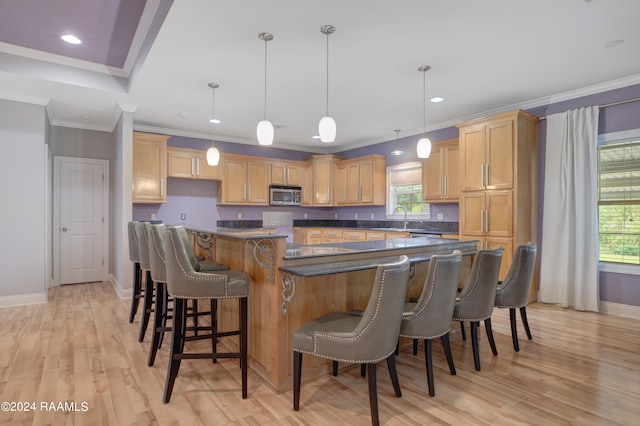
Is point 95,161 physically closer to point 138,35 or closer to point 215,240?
point 138,35

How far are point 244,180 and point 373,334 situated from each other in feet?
17.2

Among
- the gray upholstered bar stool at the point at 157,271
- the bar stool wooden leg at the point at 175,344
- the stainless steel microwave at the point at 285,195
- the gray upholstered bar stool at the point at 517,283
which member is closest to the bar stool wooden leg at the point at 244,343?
→ the bar stool wooden leg at the point at 175,344

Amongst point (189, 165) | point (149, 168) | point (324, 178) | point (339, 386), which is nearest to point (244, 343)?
point (339, 386)

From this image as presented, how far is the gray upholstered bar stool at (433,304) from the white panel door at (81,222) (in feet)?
18.6

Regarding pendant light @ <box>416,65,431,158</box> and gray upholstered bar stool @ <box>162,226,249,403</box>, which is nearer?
gray upholstered bar stool @ <box>162,226,249,403</box>

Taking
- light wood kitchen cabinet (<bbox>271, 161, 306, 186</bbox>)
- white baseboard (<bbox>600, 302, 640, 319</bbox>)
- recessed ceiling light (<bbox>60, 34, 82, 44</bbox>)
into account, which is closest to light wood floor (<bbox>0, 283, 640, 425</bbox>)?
white baseboard (<bbox>600, 302, 640, 319</bbox>)

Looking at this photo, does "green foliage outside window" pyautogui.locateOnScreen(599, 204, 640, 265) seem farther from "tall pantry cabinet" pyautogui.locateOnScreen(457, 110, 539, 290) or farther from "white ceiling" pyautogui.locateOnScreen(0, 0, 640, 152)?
"white ceiling" pyautogui.locateOnScreen(0, 0, 640, 152)

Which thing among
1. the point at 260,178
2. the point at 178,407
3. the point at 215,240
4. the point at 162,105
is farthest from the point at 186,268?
the point at 260,178

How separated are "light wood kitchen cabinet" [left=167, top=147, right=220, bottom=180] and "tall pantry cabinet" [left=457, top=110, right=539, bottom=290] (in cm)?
427

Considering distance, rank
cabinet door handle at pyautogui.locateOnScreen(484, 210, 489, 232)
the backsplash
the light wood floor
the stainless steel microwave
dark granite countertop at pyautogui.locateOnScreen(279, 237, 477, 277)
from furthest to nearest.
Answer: the stainless steel microwave, the backsplash, cabinet door handle at pyautogui.locateOnScreen(484, 210, 489, 232), dark granite countertop at pyautogui.locateOnScreen(279, 237, 477, 277), the light wood floor

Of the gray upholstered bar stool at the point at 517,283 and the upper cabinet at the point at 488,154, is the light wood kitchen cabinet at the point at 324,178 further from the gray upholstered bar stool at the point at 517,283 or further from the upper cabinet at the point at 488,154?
the gray upholstered bar stool at the point at 517,283

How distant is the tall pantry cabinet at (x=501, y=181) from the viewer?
175 inches

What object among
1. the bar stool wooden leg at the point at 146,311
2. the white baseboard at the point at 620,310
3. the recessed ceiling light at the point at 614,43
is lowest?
the white baseboard at the point at 620,310

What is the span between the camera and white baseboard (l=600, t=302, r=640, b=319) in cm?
396
